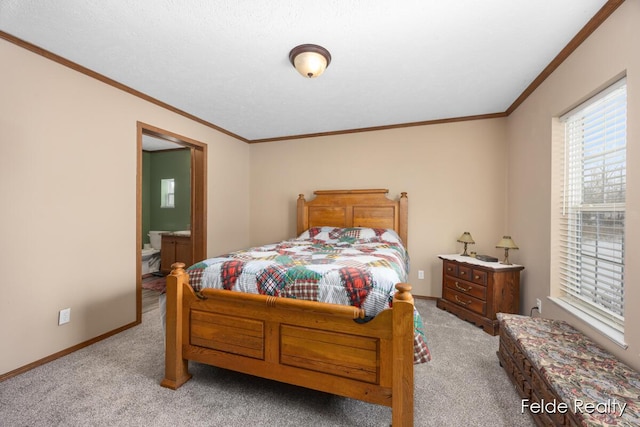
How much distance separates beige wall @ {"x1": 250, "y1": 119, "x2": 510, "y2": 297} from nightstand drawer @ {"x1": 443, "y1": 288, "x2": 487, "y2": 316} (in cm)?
45

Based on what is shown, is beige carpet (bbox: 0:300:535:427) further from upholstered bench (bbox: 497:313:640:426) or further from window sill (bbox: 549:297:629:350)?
window sill (bbox: 549:297:629:350)

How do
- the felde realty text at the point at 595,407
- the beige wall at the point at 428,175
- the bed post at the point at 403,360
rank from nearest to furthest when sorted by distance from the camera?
the felde realty text at the point at 595,407, the bed post at the point at 403,360, the beige wall at the point at 428,175

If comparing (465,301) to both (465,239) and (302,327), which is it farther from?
(302,327)

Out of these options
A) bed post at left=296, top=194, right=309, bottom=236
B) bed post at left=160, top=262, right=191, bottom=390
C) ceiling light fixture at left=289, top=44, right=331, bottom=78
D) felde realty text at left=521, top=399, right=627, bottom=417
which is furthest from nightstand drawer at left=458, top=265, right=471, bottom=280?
bed post at left=160, top=262, right=191, bottom=390

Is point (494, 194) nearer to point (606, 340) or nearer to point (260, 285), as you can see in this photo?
point (606, 340)

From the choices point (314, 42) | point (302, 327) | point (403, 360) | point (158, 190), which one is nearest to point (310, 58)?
point (314, 42)

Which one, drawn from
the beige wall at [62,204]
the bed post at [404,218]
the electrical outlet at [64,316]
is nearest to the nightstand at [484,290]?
the bed post at [404,218]

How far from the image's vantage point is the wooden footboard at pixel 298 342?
1.37 m

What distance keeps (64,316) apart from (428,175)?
13.1 feet

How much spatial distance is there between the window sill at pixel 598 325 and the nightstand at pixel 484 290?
530 millimetres

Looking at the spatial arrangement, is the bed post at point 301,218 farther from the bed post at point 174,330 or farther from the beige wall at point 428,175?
the bed post at point 174,330

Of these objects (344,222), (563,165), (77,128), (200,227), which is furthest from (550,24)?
(200,227)

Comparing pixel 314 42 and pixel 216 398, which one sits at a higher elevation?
pixel 314 42

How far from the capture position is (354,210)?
381 cm
